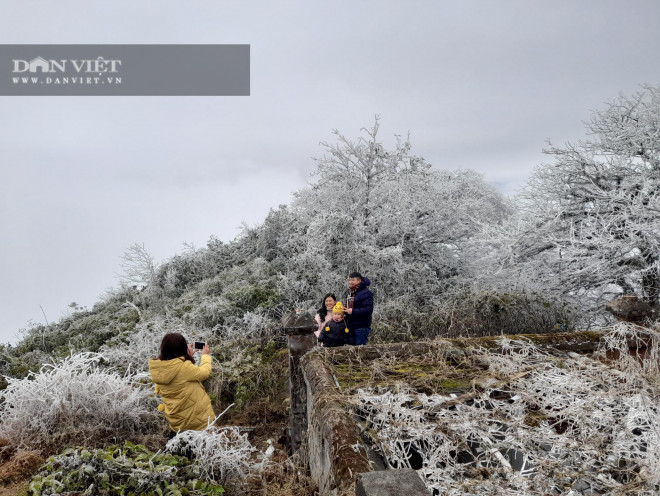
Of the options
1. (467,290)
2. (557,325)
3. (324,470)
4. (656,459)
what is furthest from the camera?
(467,290)

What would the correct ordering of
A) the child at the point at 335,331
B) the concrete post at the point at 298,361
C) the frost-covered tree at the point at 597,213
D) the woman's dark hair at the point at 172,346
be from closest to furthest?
the woman's dark hair at the point at 172,346 → the concrete post at the point at 298,361 → the child at the point at 335,331 → the frost-covered tree at the point at 597,213

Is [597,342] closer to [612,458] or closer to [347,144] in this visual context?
[612,458]

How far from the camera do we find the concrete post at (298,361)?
231 inches

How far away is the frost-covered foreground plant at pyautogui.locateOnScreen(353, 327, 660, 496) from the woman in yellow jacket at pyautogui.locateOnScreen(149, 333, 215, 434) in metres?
1.63

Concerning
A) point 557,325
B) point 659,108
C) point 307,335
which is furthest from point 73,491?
point 659,108

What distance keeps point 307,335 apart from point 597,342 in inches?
155

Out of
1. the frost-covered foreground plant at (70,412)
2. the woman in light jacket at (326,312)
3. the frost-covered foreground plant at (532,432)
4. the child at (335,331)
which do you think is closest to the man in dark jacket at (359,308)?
the child at (335,331)

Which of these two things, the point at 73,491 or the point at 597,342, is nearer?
the point at 73,491

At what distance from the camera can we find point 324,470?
12.3ft

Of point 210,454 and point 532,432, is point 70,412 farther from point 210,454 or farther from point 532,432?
point 532,432

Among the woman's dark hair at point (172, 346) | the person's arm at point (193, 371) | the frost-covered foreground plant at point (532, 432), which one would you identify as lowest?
the frost-covered foreground plant at point (532, 432)

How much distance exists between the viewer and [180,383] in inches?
172

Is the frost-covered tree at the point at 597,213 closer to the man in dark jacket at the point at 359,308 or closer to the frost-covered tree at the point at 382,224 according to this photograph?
the frost-covered tree at the point at 382,224

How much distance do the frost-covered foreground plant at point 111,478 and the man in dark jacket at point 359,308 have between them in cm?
388
